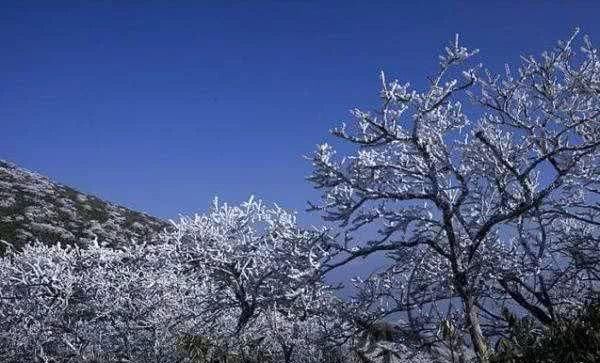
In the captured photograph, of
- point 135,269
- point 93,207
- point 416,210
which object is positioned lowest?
point 416,210

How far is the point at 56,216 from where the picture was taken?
6262 cm

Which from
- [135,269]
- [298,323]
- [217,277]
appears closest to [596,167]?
[217,277]

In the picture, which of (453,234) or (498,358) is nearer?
(498,358)

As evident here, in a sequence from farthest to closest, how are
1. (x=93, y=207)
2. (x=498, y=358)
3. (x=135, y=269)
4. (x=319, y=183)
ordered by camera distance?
(x=93, y=207), (x=135, y=269), (x=319, y=183), (x=498, y=358)

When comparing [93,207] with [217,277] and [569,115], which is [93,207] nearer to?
[217,277]

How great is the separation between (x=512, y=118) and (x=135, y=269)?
19179 millimetres

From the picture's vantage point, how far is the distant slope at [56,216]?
2155 inches

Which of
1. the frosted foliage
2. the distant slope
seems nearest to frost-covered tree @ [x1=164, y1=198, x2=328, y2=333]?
the frosted foliage

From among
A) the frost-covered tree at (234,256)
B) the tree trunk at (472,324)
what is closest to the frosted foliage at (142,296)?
the frost-covered tree at (234,256)

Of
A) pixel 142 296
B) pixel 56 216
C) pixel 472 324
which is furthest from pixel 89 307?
pixel 56 216

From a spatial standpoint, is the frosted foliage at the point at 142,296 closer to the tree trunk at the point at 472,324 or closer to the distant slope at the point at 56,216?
the tree trunk at the point at 472,324

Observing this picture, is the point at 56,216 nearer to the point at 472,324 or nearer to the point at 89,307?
the point at 89,307

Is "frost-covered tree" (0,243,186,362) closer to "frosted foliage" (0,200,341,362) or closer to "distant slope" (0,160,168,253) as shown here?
"frosted foliage" (0,200,341,362)

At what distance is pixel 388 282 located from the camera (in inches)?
578
